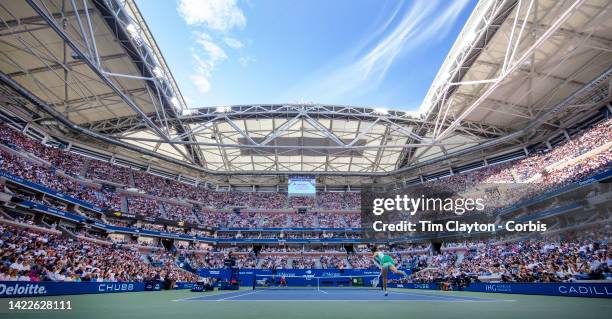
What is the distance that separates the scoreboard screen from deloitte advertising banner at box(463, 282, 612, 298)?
31.6m

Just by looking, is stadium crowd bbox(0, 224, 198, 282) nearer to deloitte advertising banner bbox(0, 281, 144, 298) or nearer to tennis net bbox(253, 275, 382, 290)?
deloitte advertising banner bbox(0, 281, 144, 298)

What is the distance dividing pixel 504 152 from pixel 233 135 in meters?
34.9

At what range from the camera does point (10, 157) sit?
3027 centimetres

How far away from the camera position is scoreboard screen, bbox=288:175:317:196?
52.7 metres

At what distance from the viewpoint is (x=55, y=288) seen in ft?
55.8

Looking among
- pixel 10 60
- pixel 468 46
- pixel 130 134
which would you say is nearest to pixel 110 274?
pixel 10 60

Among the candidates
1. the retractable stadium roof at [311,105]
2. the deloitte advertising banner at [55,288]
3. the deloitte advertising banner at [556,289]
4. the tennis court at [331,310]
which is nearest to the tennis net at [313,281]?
the retractable stadium roof at [311,105]

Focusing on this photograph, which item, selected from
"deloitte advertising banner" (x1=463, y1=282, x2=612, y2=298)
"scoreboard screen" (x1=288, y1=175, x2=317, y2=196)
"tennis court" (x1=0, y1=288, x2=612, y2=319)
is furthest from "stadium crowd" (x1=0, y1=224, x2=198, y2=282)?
"deloitte advertising banner" (x1=463, y1=282, x2=612, y2=298)

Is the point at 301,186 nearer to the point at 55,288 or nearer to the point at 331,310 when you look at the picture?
the point at 55,288

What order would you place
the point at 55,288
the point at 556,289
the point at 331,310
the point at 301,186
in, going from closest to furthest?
1. the point at 331,310
2. the point at 556,289
3. the point at 55,288
4. the point at 301,186

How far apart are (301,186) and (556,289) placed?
38.6 meters

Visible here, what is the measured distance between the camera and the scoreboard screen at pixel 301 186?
52.7 metres

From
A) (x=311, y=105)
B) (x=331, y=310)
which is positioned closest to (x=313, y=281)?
(x=311, y=105)

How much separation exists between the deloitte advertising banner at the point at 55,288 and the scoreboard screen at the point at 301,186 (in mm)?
30243
